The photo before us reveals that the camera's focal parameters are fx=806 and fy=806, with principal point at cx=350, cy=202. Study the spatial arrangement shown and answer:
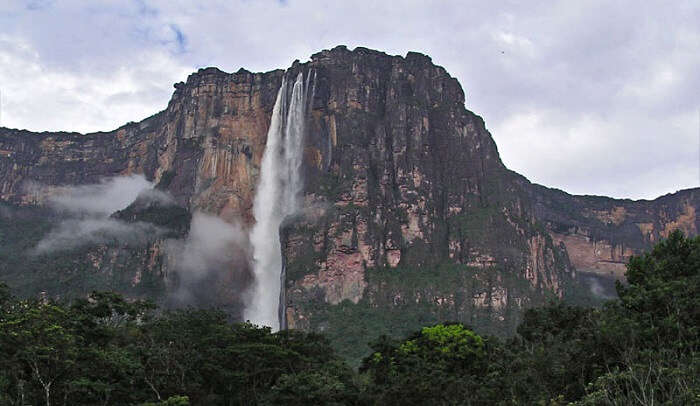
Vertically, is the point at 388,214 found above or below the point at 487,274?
above

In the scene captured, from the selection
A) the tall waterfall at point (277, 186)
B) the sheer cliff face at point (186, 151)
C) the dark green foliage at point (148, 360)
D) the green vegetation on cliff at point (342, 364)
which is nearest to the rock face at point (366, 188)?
the sheer cliff face at point (186, 151)

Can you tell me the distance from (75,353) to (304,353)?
17.0 meters

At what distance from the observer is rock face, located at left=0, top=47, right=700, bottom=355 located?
99.1 metres

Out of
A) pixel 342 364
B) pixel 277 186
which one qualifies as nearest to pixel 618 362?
pixel 342 364

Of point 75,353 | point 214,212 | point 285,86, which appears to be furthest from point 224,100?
point 75,353

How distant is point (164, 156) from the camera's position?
126500 millimetres

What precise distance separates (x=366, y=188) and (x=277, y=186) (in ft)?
49.4

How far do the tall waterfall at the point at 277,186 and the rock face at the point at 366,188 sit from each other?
185 cm

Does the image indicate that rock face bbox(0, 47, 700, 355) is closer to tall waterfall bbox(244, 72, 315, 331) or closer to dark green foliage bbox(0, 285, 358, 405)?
tall waterfall bbox(244, 72, 315, 331)

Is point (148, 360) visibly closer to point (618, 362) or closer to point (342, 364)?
point (342, 364)

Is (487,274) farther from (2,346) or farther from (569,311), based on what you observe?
(2,346)

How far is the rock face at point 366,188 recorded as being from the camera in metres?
99.1

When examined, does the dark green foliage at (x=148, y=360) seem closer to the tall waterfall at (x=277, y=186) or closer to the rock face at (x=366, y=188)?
the rock face at (x=366, y=188)

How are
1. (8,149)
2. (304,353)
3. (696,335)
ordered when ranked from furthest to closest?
(8,149) < (304,353) < (696,335)
